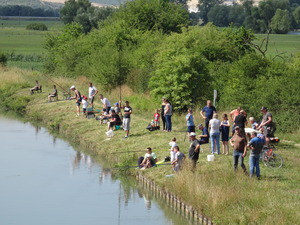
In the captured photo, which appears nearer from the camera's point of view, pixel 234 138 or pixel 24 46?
pixel 234 138

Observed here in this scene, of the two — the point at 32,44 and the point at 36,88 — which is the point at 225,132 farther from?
the point at 32,44

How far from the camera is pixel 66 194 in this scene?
21.9 m

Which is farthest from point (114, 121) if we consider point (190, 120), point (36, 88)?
point (36, 88)

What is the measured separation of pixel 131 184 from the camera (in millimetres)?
22516

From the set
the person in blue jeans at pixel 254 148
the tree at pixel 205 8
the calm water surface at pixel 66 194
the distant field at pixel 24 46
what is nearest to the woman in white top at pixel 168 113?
the calm water surface at pixel 66 194

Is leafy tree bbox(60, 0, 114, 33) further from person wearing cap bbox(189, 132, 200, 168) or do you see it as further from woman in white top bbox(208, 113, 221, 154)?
person wearing cap bbox(189, 132, 200, 168)

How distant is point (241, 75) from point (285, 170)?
12.2m

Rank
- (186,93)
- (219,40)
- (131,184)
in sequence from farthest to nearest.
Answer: (219,40)
(186,93)
(131,184)

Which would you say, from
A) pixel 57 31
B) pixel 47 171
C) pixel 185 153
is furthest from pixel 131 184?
pixel 57 31

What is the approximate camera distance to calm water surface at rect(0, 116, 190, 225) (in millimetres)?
19344

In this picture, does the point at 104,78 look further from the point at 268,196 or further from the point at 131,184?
the point at 268,196

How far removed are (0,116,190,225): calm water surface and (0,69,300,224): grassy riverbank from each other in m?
0.75

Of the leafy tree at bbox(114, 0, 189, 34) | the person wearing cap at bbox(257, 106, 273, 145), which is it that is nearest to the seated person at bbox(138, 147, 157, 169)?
the person wearing cap at bbox(257, 106, 273, 145)

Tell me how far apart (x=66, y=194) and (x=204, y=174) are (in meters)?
4.62
